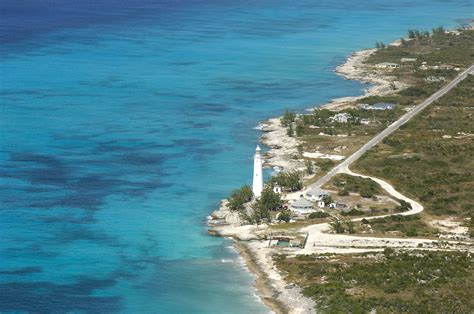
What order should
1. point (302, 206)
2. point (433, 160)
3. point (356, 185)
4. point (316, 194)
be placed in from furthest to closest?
1. point (433, 160)
2. point (356, 185)
3. point (316, 194)
4. point (302, 206)

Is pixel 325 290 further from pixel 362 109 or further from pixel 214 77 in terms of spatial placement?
pixel 214 77

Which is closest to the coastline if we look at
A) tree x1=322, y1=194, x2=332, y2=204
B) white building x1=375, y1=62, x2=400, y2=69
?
tree x1=322, y1=194, x2=332, y2=204

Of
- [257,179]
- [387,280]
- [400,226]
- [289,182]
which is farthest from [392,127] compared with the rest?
[387,280]

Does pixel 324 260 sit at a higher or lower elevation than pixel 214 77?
lower

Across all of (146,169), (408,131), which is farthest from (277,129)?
(146,169)

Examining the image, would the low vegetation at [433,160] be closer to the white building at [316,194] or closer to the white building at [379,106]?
the white building at [379,106]

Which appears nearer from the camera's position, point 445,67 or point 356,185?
point 356,185

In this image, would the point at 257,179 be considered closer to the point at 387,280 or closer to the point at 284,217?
the point at 284,217
